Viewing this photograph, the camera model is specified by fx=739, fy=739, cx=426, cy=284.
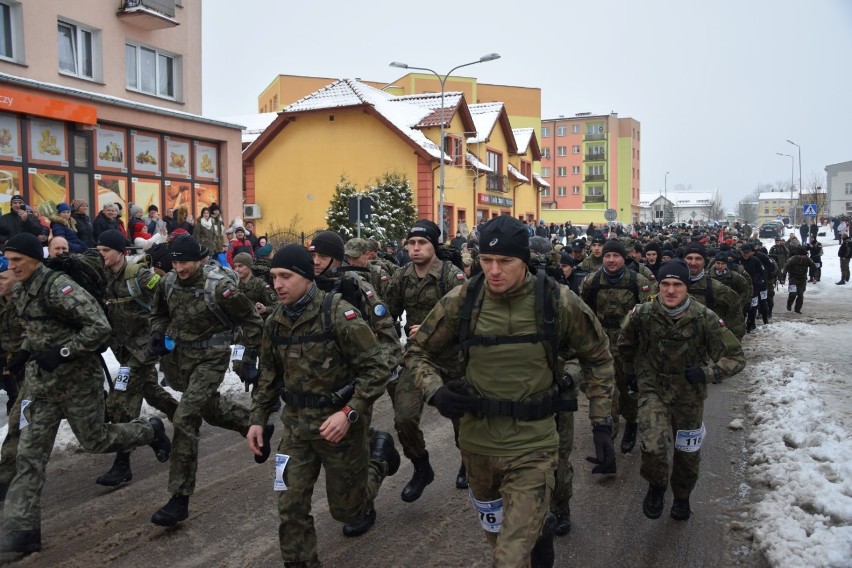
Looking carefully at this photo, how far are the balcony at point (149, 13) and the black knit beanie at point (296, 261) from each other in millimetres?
18811

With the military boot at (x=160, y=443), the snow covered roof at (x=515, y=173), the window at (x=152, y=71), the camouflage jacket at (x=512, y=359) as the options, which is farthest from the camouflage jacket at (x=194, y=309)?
the snow covered roof at (x=515, y=173)

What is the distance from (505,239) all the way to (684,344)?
105 inches

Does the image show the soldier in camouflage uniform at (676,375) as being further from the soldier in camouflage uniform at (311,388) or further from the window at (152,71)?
the window at (152,71)

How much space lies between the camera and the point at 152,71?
22438 millimetres

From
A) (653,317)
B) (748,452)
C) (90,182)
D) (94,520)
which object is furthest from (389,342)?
(90,182)

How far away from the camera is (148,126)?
20.0 metres

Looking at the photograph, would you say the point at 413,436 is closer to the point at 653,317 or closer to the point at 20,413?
the point at 653,317

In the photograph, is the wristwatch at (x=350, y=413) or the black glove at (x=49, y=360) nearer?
the wristwatch at (x=350, y=413)

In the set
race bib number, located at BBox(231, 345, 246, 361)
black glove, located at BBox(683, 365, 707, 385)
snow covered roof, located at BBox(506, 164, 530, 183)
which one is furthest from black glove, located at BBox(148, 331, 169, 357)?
snow covered roof, located at BBox(506, 164, 530, 183)

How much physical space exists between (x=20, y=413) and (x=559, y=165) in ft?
291

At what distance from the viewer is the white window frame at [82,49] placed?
63.8ft

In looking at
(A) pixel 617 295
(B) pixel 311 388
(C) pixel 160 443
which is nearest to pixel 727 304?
(A) pixel 617 295

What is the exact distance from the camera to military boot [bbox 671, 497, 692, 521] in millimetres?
5777

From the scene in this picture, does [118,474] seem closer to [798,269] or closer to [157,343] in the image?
[157,343]
